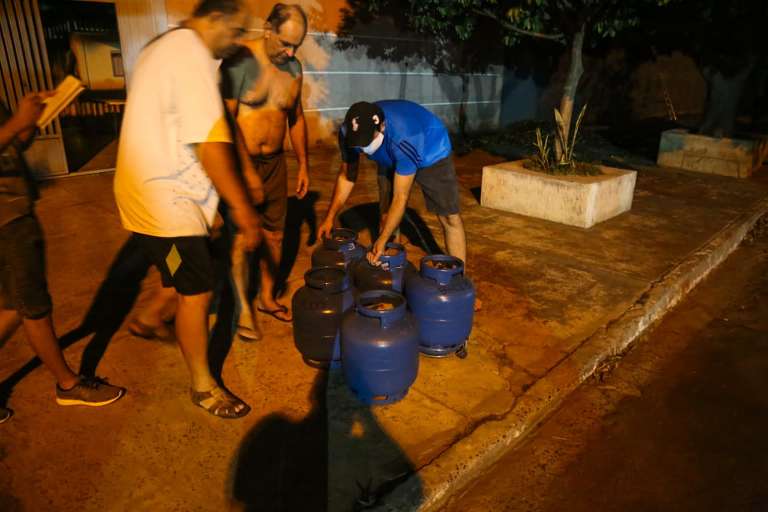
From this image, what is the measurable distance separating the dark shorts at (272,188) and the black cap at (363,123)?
2.09ft

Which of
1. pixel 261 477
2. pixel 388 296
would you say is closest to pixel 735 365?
pixel 388 296

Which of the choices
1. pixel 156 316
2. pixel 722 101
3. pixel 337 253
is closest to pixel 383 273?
pixel 337 253

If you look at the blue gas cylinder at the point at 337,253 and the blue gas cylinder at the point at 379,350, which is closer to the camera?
the blue gas cylinder at the point at 379,350

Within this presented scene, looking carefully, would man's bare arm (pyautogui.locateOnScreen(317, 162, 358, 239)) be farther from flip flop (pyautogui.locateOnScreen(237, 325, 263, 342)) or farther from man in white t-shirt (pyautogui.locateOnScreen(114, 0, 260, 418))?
man in white t-shirt (pyautogui.locateOnScreen(114, 0, 260, 418))

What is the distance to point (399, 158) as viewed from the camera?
11.7 feet

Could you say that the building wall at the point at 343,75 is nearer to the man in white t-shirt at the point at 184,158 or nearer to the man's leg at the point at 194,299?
the man in white t-shirt at the point at 184,158

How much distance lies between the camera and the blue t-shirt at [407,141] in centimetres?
355

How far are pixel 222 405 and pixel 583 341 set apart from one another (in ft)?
7.94

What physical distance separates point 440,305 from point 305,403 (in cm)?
95

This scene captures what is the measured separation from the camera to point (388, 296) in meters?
3.07

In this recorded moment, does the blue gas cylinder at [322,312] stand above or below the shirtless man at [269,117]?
below

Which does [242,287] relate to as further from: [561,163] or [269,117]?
[561,163]

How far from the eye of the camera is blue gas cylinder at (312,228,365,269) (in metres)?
3.64

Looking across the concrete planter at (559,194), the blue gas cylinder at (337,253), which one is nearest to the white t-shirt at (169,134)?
the blue gas cylinder at (337,253)
